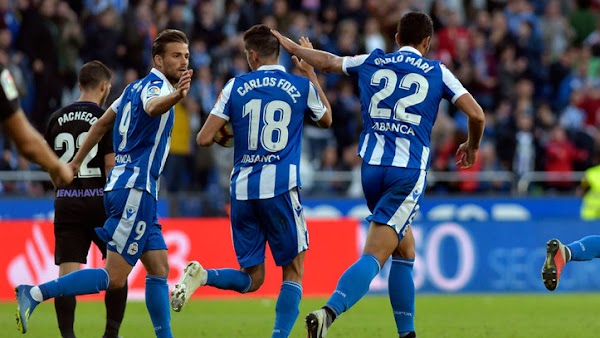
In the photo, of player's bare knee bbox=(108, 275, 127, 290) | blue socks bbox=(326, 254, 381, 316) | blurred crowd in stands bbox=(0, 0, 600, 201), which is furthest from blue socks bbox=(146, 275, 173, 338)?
blurred crowd in stands bbox=(0, 0, 600, 201)

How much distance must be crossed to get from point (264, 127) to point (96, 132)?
140cm

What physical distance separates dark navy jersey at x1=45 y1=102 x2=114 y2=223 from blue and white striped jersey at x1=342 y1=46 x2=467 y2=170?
2.35 m

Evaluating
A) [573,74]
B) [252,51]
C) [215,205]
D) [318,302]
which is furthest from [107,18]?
[252,51]

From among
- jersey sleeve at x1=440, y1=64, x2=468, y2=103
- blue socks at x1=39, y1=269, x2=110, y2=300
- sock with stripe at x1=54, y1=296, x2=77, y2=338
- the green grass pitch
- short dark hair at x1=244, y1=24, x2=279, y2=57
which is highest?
short dark hair at x1=244, y1=24, x2=279, y2=57

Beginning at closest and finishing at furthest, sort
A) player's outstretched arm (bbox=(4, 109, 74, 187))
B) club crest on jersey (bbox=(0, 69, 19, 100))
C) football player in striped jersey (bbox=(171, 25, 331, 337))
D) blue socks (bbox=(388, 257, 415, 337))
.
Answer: club crest on jersey (bbox=(0, 69, 19, 100)), player's outstretched arm (bbox=(4, 109, 74, 187)), football player in striped jersey (bbox=(171, 25, 331, 337)), blue socks (bbox=(388, 257, 415, 337))

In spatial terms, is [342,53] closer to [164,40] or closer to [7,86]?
[164,40]

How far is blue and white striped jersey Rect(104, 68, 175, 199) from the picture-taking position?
9.03 metres

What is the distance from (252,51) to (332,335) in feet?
10.8

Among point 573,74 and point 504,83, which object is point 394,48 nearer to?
point 504,83

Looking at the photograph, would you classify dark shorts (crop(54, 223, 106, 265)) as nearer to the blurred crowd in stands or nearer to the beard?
the beard

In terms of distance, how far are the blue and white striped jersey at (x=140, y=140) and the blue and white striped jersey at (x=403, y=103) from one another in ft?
5.12

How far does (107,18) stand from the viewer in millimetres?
19547

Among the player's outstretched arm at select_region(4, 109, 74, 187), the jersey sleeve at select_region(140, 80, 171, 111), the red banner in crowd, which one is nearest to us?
the player's outstretched arm at select_region(4, 109, 74, 187)

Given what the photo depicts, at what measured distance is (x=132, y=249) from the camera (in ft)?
29.7
